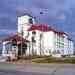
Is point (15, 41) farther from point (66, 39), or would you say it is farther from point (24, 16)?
point (66, 39)

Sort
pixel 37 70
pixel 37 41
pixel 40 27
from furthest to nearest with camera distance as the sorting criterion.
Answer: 1. pixel 37 41
2. pixel 40 27
3. pixel 37 70

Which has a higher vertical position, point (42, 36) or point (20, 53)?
point (42, 36)

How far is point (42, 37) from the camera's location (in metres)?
61.8

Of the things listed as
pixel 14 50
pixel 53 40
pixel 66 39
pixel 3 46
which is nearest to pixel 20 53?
pixel 14 50

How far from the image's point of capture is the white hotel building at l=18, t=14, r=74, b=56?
58406 mm

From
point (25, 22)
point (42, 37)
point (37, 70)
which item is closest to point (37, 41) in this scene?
point (42, 37)

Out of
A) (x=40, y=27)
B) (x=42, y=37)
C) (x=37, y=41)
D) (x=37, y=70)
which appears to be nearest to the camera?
(x=37, y=70)

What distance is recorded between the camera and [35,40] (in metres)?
60.2

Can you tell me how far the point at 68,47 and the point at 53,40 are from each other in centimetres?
381

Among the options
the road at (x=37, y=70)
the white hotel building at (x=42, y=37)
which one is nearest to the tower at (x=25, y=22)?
the white hotel building at (x=42, y=37)

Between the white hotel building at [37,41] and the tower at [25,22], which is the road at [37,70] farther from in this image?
the tower at [25,22]

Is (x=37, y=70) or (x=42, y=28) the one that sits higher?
(x=42, y=28)

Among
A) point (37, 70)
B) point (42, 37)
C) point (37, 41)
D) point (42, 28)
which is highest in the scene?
point (42, 28)

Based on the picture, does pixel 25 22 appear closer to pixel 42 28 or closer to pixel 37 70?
pixel 42 28
